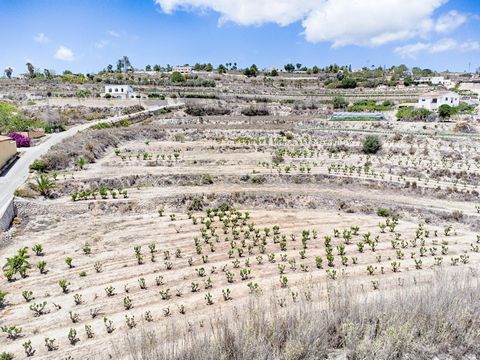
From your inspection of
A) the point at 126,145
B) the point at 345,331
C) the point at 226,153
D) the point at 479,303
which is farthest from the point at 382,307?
the point at 126,145

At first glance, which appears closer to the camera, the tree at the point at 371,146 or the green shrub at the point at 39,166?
the green shrub at the point at 39,166

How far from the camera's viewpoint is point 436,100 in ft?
199

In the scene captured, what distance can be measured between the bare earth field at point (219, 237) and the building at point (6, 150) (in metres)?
3.51

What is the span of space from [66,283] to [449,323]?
41.7 ft

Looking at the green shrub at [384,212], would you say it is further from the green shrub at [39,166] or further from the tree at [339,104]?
the tree at [339,104]

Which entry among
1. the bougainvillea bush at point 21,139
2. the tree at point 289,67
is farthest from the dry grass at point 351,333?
the tree at point 289,67

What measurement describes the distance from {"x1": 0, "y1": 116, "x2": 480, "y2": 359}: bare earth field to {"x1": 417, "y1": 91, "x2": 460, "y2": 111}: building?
2715 cm

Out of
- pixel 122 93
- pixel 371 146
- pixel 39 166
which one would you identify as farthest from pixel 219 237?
pixel 122 93

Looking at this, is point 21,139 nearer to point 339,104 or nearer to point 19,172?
point 19,172

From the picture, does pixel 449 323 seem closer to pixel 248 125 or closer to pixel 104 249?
pixel 104 249

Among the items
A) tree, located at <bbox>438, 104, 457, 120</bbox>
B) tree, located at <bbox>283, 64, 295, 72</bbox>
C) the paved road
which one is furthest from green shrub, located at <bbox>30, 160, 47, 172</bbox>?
tree, located at <bbox>283, 64, 295, 72</bbox>

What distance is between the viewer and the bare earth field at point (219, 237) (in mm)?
11523

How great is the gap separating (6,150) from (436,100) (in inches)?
2422

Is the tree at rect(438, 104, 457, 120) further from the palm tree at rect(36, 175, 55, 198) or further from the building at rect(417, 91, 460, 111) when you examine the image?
the palm tree at rect(36, 175, 55, 198)
